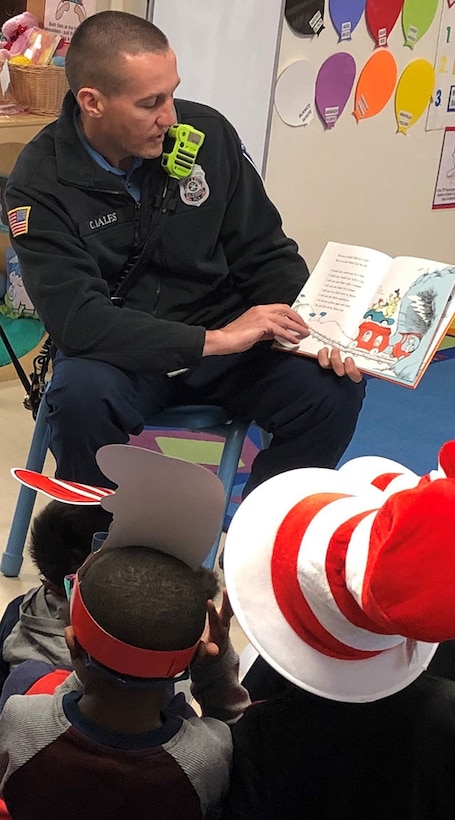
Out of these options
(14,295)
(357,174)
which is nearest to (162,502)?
(14,295)

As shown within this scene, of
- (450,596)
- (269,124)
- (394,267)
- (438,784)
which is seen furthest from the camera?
(269,124)

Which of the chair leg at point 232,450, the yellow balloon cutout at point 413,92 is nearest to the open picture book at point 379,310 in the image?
the chair leg at point 232,450

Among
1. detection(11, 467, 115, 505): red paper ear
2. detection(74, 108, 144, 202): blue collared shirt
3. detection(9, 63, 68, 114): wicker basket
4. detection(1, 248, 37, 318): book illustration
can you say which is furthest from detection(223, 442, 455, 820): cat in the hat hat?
detection(1, 248, 37, 318): book illustration

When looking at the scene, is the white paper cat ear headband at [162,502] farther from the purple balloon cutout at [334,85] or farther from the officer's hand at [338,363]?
the purple balloon cutout at [334,85]

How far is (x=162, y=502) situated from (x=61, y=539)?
0.45 meters

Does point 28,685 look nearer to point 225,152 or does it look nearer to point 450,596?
point 450,596

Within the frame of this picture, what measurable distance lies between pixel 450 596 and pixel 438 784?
236mm

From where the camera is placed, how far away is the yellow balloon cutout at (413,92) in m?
3.34

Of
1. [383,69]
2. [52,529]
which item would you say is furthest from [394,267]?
[383,69]

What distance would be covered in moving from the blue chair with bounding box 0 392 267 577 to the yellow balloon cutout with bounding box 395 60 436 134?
1840 mm

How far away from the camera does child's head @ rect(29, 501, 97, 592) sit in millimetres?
1270

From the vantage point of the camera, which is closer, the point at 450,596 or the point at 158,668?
the point at 450,596

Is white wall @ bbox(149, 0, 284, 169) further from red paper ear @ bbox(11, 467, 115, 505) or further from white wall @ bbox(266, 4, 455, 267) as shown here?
red paper ear @ bbox(11, 467, 115, 505)

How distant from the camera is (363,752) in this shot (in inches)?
32.5
